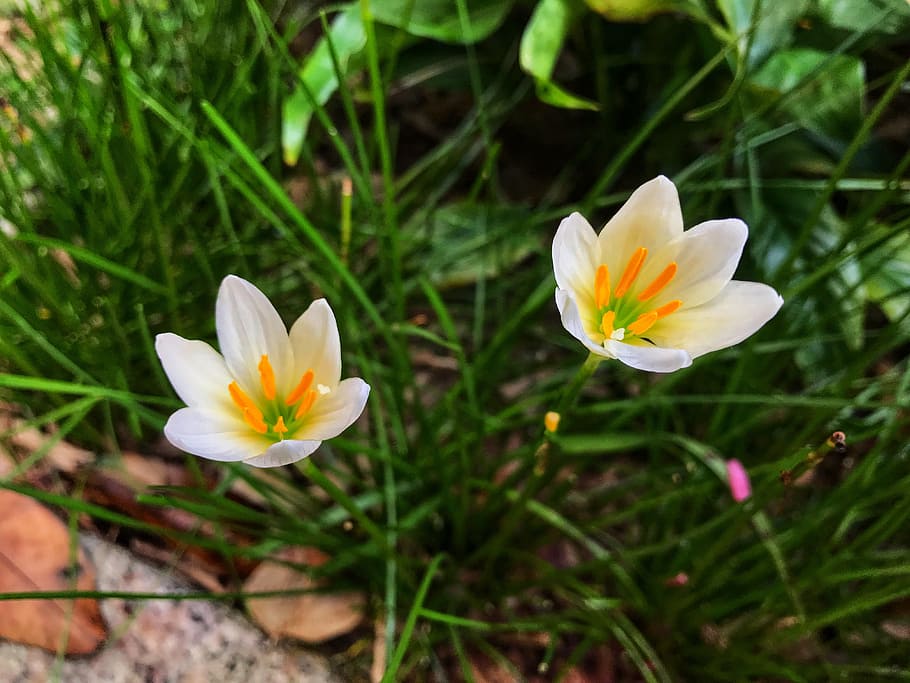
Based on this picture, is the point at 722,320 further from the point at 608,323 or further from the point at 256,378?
the point at 256,378

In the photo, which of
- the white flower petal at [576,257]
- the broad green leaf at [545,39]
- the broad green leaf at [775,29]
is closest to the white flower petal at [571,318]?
the white flower petal at [576,257]

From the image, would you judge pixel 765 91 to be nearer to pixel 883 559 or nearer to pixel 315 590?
pixel 883 559

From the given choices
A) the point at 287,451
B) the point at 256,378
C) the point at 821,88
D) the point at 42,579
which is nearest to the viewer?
the point at 287,451

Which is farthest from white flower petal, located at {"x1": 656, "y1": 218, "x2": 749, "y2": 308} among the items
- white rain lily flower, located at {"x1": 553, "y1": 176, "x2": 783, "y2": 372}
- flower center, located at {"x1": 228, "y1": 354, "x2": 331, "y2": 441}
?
flower center, located at {"x1": 228, "y1": 354, "x2": 331, "y2": 441}

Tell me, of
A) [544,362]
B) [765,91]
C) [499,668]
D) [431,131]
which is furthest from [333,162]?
[499,668]

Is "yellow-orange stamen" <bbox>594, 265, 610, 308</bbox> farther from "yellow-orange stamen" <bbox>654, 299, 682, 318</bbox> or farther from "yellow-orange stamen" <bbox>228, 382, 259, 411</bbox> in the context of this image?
"yellow-orange stamen" <bbox>228, 382, 259, 411</bbox>

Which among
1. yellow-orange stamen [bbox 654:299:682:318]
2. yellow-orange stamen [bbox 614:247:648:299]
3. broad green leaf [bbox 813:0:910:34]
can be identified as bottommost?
yellow-orange stamen [bbox 654:299:682:318]

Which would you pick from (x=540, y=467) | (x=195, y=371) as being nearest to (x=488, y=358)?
(x=540, y=467)

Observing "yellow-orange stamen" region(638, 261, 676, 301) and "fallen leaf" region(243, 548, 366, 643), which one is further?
"fallen leaf" region(243, 548, 366, 643)
